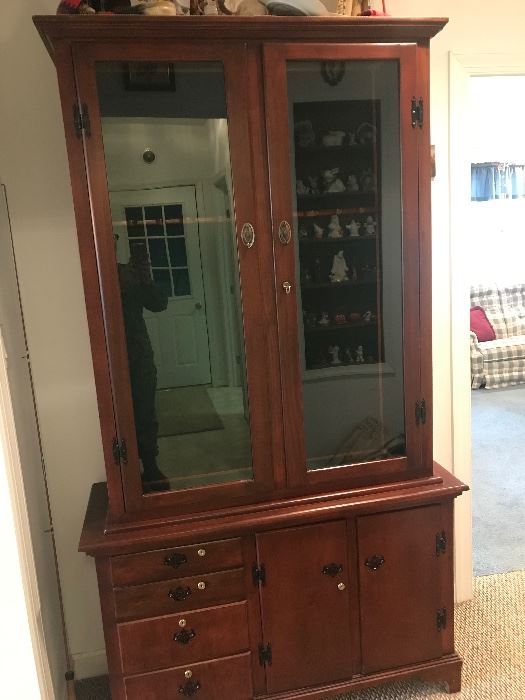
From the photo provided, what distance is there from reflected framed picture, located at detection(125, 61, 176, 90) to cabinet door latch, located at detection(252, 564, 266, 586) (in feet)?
4.42

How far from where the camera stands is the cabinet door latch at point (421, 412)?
173 cm

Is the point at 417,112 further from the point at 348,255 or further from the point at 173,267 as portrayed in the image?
the point at 173,267

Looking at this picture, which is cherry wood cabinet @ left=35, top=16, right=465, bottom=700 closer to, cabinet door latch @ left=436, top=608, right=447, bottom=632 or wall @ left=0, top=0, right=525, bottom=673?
cabinet door latch @ left=436, top=608, right=447, bottom=632

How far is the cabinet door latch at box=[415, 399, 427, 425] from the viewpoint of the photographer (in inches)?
68.0

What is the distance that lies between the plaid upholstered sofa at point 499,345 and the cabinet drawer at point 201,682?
4020mm

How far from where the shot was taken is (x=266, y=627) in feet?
5.63

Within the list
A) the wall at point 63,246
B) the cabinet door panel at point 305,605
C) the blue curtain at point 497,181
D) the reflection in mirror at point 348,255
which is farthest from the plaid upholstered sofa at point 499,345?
the cabinet door panel at point 305,605

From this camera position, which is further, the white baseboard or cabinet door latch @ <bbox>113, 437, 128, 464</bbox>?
the white baseboard

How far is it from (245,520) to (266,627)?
1.19 feet

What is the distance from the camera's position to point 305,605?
1.73 meters

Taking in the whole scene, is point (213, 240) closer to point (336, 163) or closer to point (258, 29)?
point (336, 163)

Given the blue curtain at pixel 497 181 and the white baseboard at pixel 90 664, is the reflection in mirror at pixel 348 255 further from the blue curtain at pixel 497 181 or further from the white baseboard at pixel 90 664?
the blue curtain at pixel 497 181

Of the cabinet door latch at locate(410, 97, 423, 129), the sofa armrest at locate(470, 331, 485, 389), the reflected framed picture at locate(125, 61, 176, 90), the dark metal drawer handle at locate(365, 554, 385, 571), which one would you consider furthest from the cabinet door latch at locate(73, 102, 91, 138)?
the sofa armrest at locate(470, 331, 485, 389)

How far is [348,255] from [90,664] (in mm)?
1716
